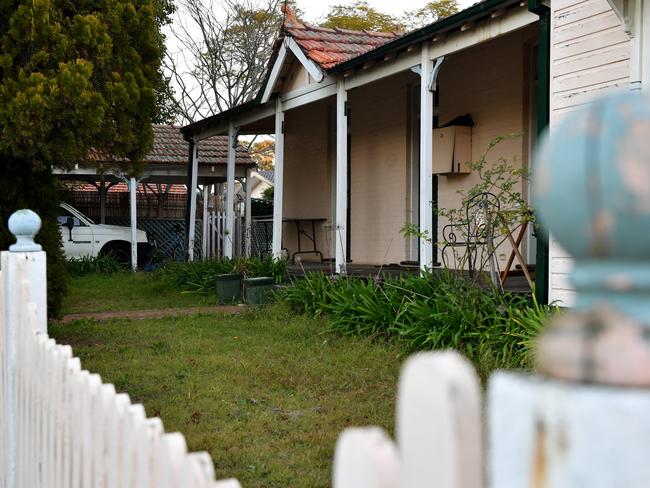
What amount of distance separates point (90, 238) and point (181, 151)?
3.52 metres

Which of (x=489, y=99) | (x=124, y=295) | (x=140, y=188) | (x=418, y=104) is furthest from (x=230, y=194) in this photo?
(x=140, y=188)

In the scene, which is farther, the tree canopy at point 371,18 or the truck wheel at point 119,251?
the tree canopy at point 371,18

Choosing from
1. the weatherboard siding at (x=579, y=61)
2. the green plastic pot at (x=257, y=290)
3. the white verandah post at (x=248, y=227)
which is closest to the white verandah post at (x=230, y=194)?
the white verandah post at (x=248, y=227)

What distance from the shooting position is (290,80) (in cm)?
1215

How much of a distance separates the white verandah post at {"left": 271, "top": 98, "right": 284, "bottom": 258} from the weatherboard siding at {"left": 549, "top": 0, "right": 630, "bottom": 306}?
5.93 meters

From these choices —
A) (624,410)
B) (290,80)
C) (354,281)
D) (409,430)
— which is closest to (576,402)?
(624,410)

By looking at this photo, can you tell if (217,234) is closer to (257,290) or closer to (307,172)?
(307,172)

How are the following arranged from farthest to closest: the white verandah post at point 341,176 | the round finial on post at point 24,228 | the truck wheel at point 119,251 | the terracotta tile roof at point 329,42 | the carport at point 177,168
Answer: the truck wheel at point 119,251 < the carport at point 177,168 < the terracotta tile roof at point 329,42 < the white verandah post at point 341,176 < the round finial on post at point 24,228

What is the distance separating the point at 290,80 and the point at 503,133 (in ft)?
12.3

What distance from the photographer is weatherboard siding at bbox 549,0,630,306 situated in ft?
20.4

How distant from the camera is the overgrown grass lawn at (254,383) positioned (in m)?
4.37

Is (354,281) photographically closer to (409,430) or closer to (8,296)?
(8,296)

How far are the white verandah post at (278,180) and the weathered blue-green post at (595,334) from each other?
11.3m

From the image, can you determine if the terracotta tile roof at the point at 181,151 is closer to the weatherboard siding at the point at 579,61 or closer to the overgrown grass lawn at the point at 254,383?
the overgrown grass lawn at the point at 254,383
